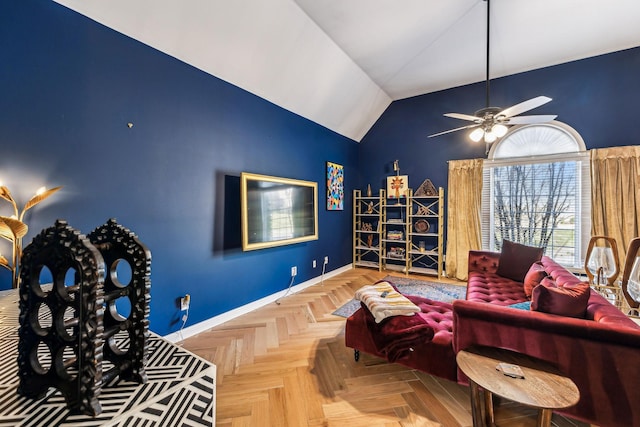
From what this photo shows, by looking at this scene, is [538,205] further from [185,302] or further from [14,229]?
[14,229]

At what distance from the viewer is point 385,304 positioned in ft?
6.21

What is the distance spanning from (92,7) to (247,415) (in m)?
3.02

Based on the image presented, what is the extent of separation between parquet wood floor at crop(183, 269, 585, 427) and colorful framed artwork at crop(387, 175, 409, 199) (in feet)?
9.72

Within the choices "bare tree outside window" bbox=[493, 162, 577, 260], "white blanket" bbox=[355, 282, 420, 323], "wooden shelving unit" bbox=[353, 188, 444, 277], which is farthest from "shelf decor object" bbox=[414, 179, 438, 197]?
"white blanket" bbox=[355, 282, 420, 323]

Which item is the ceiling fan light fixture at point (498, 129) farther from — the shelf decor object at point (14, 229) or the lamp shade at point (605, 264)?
the shelf decor object at point (14, 229)

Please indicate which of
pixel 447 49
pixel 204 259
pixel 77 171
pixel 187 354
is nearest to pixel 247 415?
pixel 187 354

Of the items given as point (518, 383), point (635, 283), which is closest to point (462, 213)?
point (635, 283)

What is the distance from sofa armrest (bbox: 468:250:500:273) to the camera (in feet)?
10.6

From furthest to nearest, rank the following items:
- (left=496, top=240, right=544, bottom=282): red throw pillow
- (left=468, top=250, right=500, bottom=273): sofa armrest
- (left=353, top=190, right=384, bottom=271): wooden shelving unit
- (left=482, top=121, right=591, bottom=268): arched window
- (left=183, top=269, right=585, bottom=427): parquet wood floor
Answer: (left=353, top=190, right=384, bottom=271): wooden shelving unit
(left=482, top=121, right=591, bottom=268): arched window
(left=468, top=250, right=500, bottom=273): sofa armrest
(left=496, top=240, right=544, bottom=282): red throw pillow
(left=183, top=269, right=585, bottom=427): parquet wood floor

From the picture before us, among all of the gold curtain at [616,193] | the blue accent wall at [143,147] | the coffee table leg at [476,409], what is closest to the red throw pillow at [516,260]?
the gold curtain at [616,193]

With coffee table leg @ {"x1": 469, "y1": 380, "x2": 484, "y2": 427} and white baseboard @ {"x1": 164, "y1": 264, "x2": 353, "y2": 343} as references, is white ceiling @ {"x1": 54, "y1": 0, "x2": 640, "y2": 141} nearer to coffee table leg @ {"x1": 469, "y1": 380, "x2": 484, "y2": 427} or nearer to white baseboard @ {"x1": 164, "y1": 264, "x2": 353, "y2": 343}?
white baseboard @ {"x1": 164, "y1": 264, "x2": 353, "y2": 343}

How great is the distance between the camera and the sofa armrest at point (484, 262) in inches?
127

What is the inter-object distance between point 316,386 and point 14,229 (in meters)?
2.09

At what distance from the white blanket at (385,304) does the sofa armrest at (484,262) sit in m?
1.85
